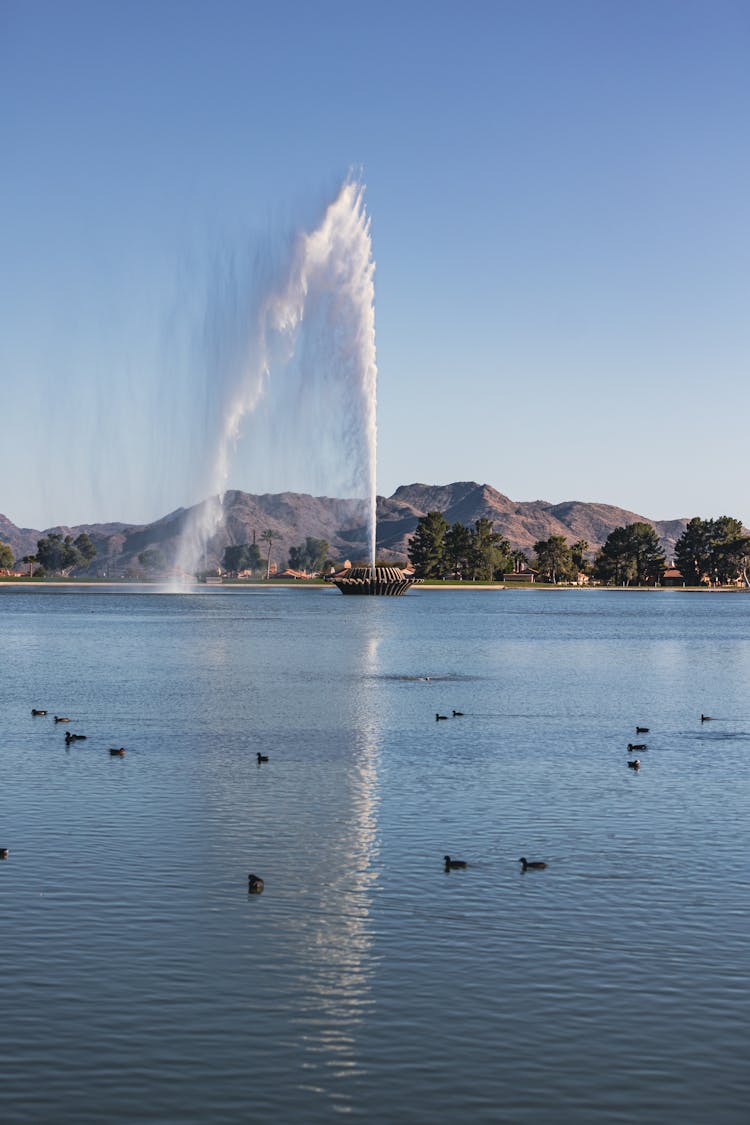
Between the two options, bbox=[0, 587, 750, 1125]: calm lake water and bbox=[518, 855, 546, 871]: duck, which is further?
bbox=[518, 855, 546, 871]: duck

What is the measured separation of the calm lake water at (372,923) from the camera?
1583 cm

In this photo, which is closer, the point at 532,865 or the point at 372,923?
the point at 372,923

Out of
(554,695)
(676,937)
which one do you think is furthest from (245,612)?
(676,937)

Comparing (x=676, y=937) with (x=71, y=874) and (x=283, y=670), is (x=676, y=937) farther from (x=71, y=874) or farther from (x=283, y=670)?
(x=283, y=670)

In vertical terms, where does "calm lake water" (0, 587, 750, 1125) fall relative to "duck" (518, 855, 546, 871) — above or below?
below

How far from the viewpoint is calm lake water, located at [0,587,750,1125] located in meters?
15.8

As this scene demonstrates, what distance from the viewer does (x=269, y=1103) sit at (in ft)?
49.8

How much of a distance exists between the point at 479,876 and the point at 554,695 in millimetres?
43511

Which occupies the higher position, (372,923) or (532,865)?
(532,865)

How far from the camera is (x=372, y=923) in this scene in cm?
2262

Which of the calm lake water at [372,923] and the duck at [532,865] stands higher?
the duck at [532,865]

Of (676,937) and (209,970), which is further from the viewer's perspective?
(676,937)

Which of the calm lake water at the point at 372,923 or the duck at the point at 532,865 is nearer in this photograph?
the calm lake water at the point at 372,923

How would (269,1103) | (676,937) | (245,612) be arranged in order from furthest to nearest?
1. (245,612)
2. (676,937)
3. (269,1103)
